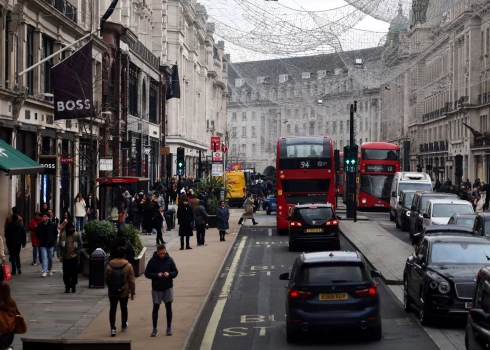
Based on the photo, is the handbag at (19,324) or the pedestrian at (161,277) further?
the pedestrian at (161,277)

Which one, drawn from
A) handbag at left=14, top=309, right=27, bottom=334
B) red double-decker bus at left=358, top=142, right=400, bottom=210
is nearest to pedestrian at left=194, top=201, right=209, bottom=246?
handbag at left=14, top=309, right=27, bottom=334

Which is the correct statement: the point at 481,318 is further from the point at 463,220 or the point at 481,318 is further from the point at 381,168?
the point at 381,168

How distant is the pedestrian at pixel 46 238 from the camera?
80.2 ft

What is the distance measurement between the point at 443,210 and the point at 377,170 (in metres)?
25.3

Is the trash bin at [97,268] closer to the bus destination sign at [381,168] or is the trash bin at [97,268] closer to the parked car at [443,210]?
the parked car at [443,210]

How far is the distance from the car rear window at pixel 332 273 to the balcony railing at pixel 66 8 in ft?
84.4

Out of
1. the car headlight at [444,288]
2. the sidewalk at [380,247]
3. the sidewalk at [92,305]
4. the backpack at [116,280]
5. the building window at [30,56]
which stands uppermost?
the building window at [30,56]

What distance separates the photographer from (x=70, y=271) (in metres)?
21.6

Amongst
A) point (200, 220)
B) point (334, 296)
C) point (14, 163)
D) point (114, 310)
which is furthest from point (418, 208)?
point (114, 310)

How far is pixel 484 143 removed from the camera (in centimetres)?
8188

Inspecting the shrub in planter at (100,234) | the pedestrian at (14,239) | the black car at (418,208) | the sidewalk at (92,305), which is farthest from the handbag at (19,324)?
the black car at (418,208)

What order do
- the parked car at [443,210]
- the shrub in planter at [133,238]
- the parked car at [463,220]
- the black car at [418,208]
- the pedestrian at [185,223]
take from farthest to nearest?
the black car at [418,208]
the parked car at [443,210]
the pedestrian at [185,223]
the parked car at [463,220]
the shrub in planter at [133,238]

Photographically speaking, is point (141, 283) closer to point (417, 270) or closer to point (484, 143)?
point (417, 270)

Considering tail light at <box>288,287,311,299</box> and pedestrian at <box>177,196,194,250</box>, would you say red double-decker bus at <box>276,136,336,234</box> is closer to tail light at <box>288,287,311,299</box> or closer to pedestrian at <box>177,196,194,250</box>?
pedestrian at <box>177,196,194,250</box>
